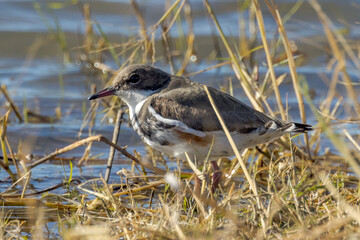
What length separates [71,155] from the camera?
22.7ft

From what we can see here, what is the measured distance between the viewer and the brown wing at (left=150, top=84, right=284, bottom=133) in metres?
4.89

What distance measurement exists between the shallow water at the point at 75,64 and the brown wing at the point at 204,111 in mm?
1503

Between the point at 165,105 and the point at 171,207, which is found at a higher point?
the point at 165,105

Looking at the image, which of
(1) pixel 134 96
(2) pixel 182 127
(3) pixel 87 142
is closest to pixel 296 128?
(2) pixel 182 127

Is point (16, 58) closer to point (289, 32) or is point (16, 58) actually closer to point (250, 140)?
point (289, 32)

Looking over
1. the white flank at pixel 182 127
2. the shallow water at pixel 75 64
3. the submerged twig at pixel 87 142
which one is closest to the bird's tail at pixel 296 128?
the white flank at pixel 182 127

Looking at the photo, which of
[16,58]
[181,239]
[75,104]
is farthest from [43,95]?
[181,239]

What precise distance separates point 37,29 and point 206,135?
695 cm

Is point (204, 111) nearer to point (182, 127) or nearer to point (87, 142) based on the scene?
point (182, 127)

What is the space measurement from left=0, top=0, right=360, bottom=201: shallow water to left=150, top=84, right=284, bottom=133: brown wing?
1.50m

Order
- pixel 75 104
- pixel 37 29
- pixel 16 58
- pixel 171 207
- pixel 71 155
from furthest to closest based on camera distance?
pixel 37 29 < pixel 16 58 < pixel 75 104 < pixel 71 155 < pixel 171 207

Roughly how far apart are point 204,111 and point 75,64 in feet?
17.4

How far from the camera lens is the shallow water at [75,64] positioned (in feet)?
24.1

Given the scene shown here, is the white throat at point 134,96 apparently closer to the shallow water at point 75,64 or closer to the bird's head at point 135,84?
the bird's head at point 135,84
